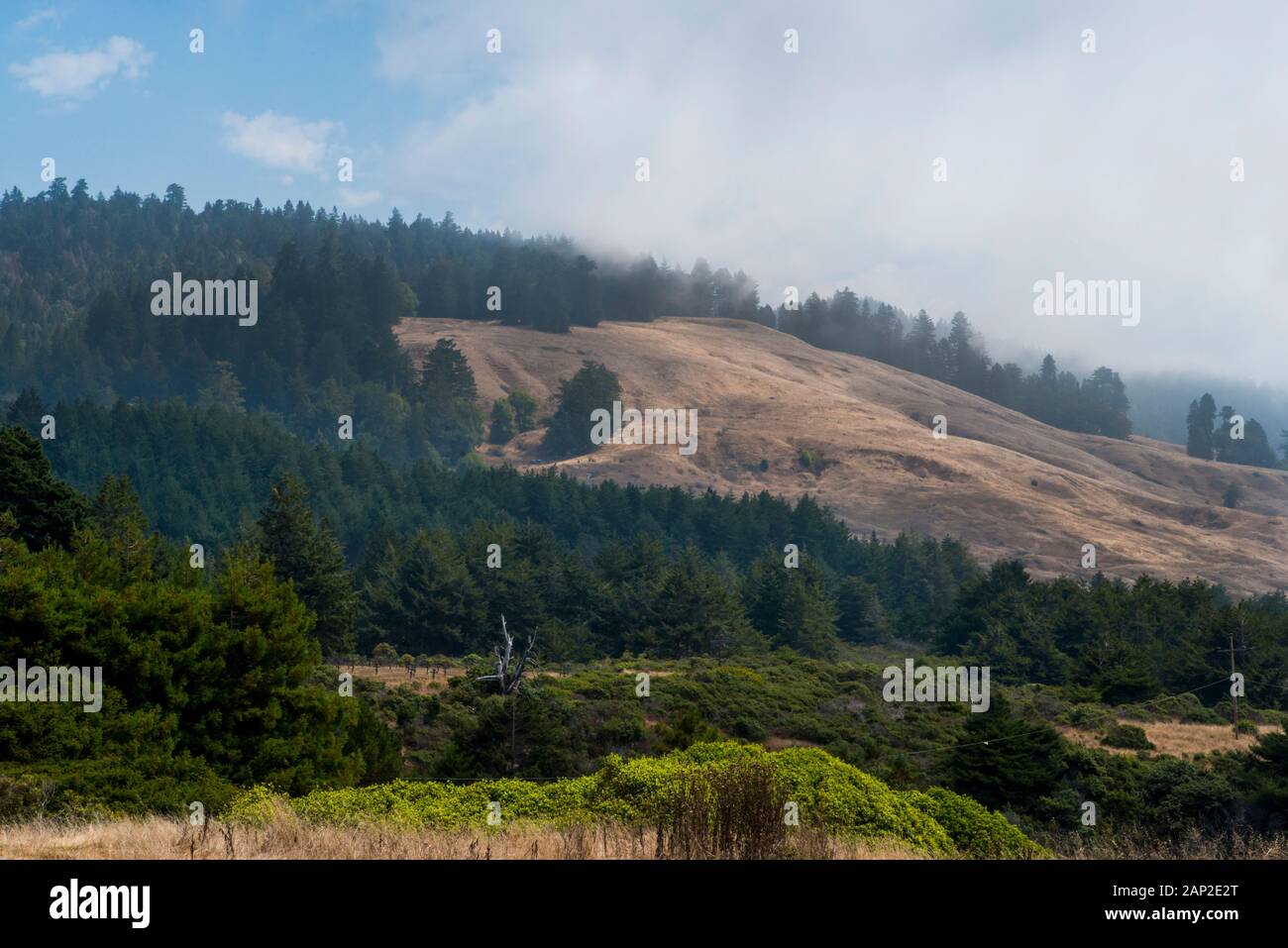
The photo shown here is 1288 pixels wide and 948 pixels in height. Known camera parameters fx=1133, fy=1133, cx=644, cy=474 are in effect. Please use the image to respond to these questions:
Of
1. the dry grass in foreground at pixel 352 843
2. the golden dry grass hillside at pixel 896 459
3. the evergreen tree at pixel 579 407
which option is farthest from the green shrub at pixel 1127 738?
the evergreen tree at pixel 579 407

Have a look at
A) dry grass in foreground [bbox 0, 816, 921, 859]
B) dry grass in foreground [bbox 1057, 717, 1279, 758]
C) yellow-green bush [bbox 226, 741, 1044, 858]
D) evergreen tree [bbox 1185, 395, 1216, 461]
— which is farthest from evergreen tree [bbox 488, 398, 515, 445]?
dry grass in foreground [bbox 0, 816, 921, 859]

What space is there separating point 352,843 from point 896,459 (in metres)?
128

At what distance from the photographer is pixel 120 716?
853 inches

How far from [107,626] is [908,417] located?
147291 millimetres

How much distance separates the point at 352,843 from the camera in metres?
9.74

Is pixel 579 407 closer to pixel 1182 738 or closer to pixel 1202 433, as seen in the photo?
pixel 1182 738

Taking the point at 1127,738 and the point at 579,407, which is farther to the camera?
the point at 579,407

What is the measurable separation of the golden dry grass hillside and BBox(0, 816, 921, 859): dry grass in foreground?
335ft

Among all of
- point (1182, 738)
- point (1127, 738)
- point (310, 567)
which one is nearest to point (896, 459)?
point (1182, 738)

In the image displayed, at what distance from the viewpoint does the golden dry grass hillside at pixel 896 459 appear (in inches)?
4584

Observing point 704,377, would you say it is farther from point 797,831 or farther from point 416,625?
point 797,831

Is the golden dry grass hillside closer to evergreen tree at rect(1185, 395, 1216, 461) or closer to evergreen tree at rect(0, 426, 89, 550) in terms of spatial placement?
evergreen tree at rect(1185, 395, 1216, 461)

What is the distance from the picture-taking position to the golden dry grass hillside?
382 ft

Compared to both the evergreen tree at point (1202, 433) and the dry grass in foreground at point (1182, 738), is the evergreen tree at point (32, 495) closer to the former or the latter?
the dry grass in foreground at point (1182, 738)
